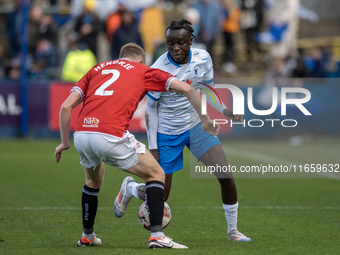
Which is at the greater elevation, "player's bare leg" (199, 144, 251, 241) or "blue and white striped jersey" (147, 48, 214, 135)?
"blue and white striped jersey" (147, 48, 214, 135)

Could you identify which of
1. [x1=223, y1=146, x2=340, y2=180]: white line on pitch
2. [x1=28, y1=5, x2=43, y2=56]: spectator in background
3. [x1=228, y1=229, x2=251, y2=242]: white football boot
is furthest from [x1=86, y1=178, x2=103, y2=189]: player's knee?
[x1=28, y1=5, x2=43, y2=56]: spectator in background

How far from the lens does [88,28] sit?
1706 centimetres

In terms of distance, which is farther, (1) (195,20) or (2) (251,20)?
(2) (251,20)

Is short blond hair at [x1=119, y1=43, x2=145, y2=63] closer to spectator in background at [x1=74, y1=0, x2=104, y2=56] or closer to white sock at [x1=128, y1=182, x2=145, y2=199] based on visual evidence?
white sock at [x1=128, y1=182, x2=145, y2=199]

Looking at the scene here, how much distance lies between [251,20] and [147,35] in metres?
3.71

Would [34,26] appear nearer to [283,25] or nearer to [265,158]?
[283,25]

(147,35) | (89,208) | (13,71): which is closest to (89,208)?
(89,208)

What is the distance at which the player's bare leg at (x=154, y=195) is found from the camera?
536cm

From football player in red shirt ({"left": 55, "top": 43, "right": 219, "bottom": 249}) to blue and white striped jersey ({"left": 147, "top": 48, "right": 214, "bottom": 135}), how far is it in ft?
2.47

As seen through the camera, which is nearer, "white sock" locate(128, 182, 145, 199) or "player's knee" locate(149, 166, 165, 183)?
"player's knee" locate(149, 166, 165, 183)

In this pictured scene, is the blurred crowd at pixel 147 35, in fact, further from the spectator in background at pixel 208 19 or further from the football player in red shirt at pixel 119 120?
the football player in red shirt at pixel 119 120

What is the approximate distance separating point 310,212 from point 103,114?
3694 millimetres

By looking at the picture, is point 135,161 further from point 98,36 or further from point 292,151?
point 98,36

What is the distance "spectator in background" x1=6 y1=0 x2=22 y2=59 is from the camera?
1747 cm
